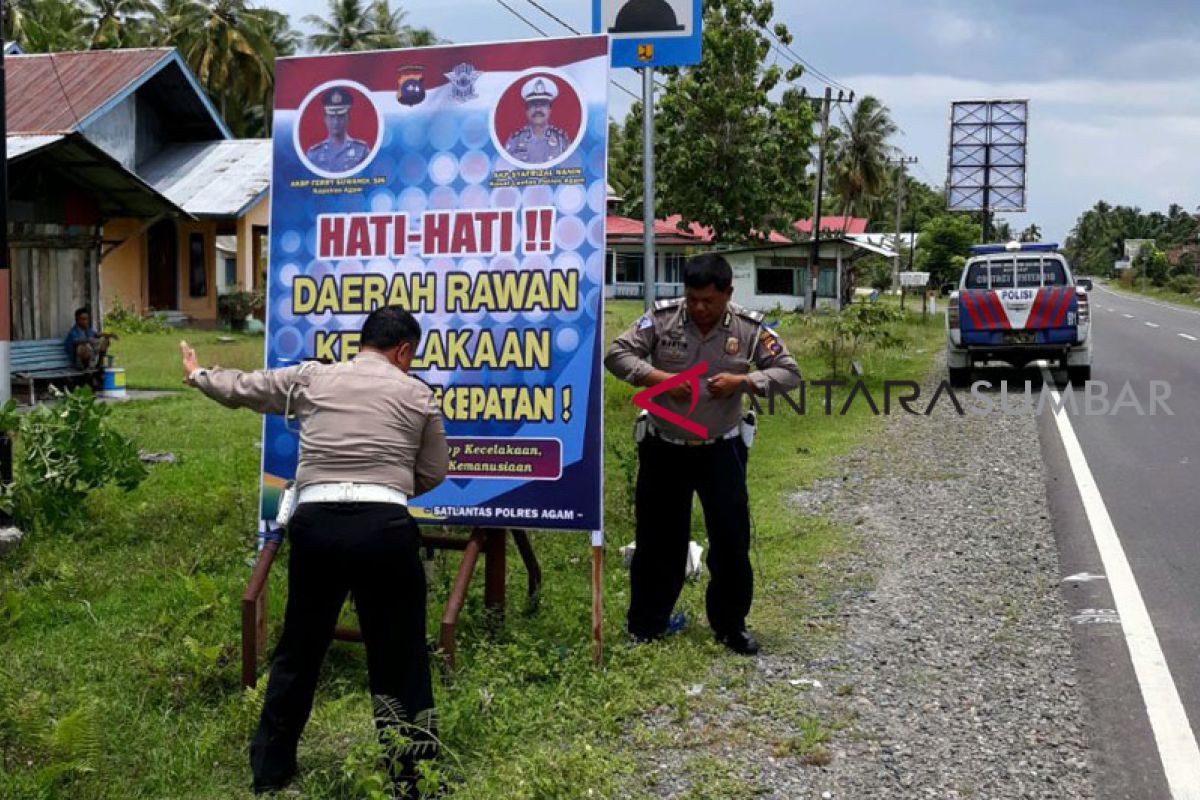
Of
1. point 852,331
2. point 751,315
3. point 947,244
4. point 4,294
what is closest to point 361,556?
point 751,315

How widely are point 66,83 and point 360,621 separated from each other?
85.2 feet

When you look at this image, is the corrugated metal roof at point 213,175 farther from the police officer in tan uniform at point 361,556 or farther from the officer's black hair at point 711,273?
the police officer in tan uniform at point 361,556

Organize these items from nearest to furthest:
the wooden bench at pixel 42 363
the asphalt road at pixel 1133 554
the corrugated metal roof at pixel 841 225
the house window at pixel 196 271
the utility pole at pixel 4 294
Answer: the asphalt road at pixel 1133 554
the utility pole at pixel 4 294
the wooden bench at pixel 42 363
the house window at pixel 196 271
the corrugated metal roof at pixel 841 225

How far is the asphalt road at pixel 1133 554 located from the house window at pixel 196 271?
21086 mm

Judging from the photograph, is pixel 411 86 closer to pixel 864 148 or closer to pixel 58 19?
pixel 58 19

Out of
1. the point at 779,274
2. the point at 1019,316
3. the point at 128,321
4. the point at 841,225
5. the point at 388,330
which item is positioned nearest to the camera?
the point at 388,330

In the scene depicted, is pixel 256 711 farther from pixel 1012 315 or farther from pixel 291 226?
pixel 1012 315

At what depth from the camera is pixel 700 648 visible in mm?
5707

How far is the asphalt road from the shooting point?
4.73 meters

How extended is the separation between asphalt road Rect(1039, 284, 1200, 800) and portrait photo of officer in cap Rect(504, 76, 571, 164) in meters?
3.25

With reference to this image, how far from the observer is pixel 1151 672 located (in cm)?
550

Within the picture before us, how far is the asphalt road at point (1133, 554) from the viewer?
473cm

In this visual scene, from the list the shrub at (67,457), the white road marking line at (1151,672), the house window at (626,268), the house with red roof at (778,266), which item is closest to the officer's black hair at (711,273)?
the white road marking line at (1151,672)

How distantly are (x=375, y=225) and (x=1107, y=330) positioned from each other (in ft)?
109
